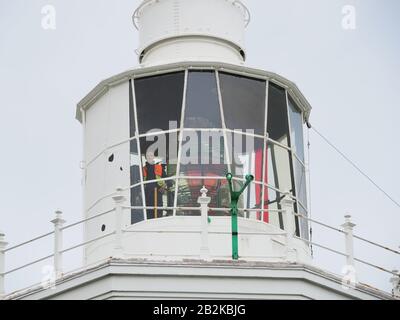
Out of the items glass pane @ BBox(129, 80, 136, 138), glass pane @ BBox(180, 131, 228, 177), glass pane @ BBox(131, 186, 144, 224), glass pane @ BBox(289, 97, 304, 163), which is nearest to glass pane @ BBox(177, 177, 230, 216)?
glass pane @ BBox(180, 131, 228, 177)

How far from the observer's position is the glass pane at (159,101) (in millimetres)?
24688

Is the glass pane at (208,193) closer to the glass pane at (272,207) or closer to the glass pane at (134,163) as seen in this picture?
the glass pane at (272,207)

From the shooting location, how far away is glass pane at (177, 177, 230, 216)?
23.8 meters

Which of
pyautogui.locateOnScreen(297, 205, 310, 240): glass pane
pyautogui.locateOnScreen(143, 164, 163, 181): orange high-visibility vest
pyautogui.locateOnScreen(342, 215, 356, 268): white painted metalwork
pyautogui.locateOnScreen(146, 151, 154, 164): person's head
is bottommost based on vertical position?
pyautogui.locateOnScreen(342, 215, 356, 268): white painted metalwork

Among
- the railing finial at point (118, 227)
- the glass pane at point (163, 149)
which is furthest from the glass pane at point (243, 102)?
the railing finial at point (118, 227)

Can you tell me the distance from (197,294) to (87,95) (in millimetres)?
5772

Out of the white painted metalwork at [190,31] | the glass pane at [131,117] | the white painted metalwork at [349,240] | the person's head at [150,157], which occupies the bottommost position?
the white painted metalwork at [349,240]

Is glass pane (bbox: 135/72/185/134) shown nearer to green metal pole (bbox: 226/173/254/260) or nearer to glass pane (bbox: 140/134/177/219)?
glass pane (bbox: 140/134/177/219)

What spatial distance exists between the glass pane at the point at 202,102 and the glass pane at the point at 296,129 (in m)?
1.72

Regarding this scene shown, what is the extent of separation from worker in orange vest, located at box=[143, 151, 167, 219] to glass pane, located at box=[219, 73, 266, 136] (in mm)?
1514

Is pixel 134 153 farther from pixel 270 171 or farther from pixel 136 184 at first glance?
pixel 270 171
